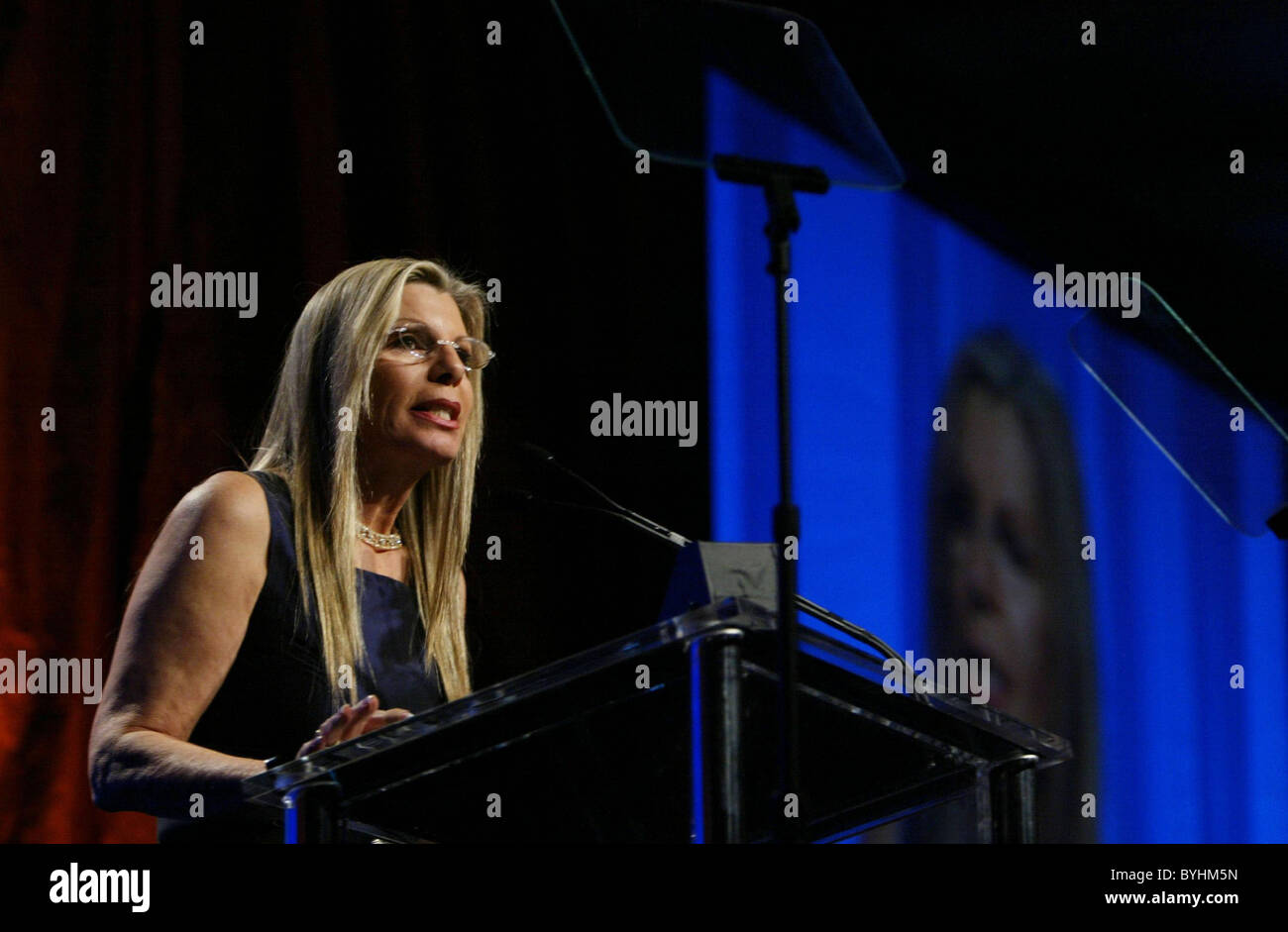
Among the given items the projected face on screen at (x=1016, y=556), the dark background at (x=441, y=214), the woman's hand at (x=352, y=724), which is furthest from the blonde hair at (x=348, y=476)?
the projected face on screen at (x=1016, y=556)

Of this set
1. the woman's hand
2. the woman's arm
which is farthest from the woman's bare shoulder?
the woman's hand

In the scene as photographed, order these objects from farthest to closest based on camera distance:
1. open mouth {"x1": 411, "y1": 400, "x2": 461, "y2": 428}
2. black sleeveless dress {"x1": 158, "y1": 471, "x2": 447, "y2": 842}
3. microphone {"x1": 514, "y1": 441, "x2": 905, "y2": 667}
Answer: open mouth {"x1": 411, "y1": 400, "x2": 461, "y2": 428} → black sleeveless dress {"x1": 158, "y1": 471, "x2": 447, "y2": 842} → microphone {"x1": 514, "y1": 441, "x2": 905, "y2": 667}

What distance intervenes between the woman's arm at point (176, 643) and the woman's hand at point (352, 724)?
47cm

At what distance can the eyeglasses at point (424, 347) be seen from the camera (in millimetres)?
2049

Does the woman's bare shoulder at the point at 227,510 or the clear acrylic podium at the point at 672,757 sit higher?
the woman's bare shoulder at the point at 227,510

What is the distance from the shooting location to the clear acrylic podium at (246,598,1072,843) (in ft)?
3.57

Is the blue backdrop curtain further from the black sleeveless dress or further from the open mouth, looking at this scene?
the black sleeveless dress

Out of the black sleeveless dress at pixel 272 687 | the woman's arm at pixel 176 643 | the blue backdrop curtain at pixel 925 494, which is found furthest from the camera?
the blue backdrop curtain at pixel 925 494

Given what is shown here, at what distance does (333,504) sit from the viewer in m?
1.94

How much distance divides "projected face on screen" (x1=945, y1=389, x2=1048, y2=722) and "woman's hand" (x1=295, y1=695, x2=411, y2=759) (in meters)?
2.10

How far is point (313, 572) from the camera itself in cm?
186

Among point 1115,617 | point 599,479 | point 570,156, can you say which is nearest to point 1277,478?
point 1115,617

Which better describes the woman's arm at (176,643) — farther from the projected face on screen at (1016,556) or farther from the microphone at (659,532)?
the projected face on screen at (1016,556)

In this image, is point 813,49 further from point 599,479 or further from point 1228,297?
point 1228,297
